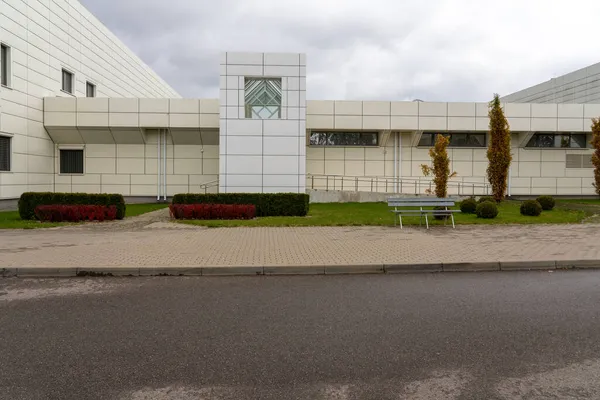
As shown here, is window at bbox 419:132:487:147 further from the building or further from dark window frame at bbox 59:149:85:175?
dark window frame at bbox 59:149:85:175

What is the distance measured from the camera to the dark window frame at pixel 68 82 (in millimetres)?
26250

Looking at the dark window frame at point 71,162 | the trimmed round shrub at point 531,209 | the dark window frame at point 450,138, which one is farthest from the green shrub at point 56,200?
the dark window frame at point 450,138

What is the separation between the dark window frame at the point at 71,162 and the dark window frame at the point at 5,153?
4626mm

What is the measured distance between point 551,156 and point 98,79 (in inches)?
1201

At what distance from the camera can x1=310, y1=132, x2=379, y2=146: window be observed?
28.3 metres

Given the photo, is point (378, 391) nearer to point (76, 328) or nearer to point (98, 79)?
point (76, 328)

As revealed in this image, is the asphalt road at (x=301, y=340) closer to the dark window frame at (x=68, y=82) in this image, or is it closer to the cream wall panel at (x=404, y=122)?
the cream wall panel at (x=404, y=122)

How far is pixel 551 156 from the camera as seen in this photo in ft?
96.0

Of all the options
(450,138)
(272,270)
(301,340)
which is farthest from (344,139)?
(301,340)

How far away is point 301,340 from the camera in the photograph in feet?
14.8

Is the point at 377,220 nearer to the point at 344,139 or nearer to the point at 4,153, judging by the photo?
the point at 344,139

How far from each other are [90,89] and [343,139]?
55.9ft

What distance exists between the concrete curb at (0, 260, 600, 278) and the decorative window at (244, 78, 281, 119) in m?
15.2

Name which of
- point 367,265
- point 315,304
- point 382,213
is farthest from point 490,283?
point 382,213
